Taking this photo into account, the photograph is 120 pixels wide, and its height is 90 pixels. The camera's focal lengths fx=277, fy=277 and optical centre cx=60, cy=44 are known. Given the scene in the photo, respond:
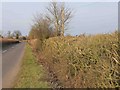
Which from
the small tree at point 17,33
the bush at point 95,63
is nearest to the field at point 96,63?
the bush at point 95,63

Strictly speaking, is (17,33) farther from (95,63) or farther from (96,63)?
(96,63)

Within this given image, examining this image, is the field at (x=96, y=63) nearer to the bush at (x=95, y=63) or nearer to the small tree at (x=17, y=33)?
the bush at (x=95, y=63)

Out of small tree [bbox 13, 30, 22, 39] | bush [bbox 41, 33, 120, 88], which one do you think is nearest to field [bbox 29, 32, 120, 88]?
bush [bbox 41, 33, 120, 88]

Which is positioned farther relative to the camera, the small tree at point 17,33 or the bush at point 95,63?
the small tree at point 17,33

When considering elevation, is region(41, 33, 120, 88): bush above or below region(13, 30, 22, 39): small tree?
below

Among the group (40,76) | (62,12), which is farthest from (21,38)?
(40,76)

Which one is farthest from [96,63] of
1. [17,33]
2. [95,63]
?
[17,33]

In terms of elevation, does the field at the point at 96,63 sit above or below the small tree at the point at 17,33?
below

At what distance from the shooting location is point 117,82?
15.7ft

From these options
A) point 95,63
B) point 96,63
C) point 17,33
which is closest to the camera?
point 96,63

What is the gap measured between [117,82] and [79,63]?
2.50 m

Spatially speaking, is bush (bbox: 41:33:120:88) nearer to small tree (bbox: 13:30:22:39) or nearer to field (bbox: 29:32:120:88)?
field (bbox: 29:32:120:88)

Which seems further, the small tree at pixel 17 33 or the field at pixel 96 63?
the small tree at pixel 17 33

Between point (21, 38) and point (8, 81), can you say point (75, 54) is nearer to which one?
point (8, 81)
